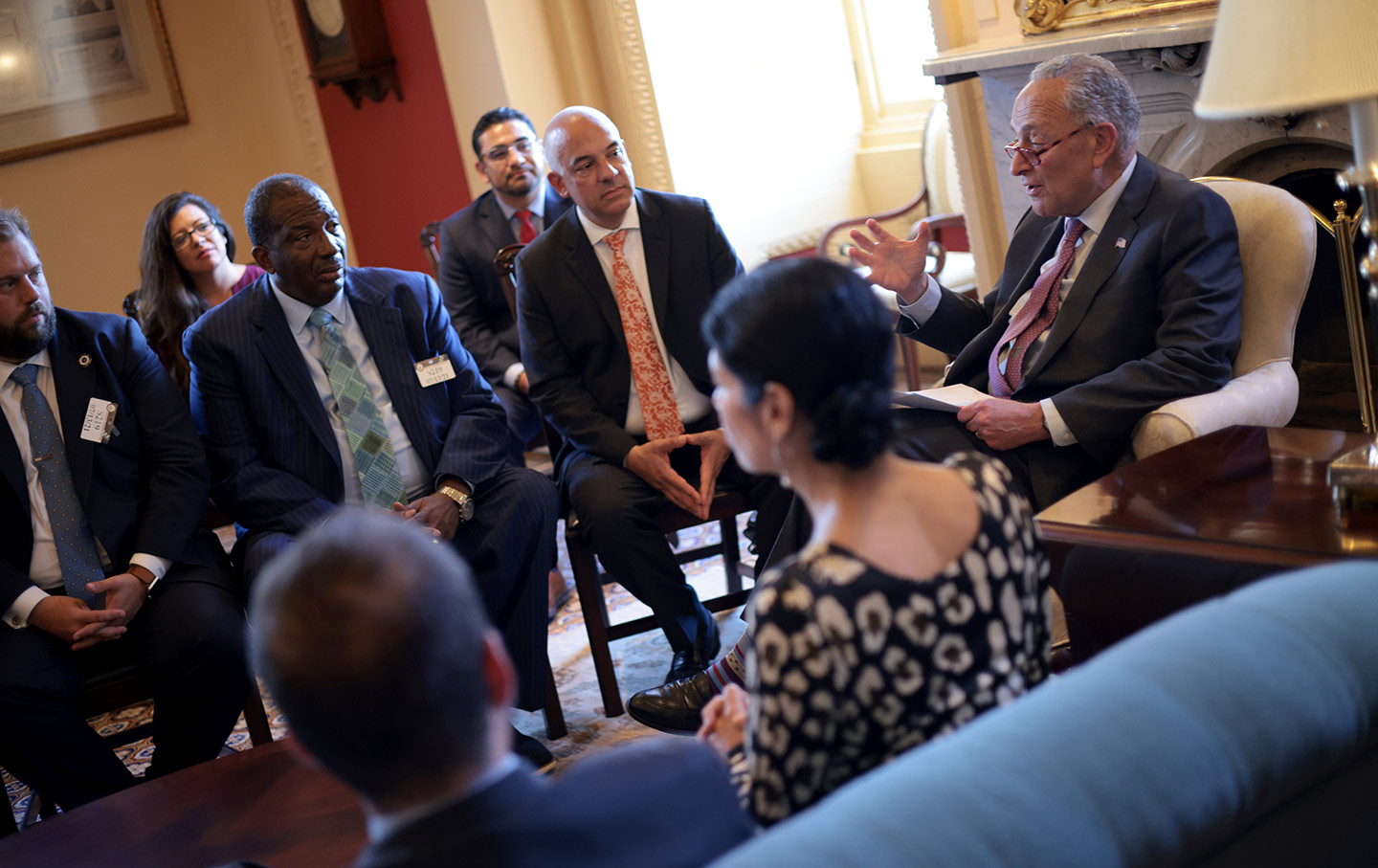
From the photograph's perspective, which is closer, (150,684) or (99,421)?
(150,684)

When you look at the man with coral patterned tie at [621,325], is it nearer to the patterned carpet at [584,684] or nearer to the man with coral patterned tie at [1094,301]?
the patterned carpet at [584,684]

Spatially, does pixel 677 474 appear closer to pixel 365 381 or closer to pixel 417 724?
pixel 365 381

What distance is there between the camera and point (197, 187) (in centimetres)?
662

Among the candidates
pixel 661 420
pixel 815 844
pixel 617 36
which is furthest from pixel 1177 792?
pixel 617 36

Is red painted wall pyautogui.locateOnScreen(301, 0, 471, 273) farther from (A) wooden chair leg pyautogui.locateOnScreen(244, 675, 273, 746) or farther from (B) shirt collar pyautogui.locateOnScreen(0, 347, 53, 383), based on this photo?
(A) wooden chair leg pyautogui.locateOnScreen(244, 675, 273, 746)

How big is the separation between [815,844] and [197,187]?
21.8 ft

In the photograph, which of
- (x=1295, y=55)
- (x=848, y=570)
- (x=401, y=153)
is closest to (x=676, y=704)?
(x=848, y=570)

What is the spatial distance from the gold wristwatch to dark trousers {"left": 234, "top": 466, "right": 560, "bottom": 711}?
35 mm

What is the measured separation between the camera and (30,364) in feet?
9.12

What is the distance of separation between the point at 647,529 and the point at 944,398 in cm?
76

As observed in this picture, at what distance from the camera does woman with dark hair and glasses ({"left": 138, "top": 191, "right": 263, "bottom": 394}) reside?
3709 mm

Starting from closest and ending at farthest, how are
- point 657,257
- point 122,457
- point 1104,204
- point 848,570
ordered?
point 848,570 < point 1104,204 < point 122,457 < point 657,257

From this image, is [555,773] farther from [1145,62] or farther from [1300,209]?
[1145,62]

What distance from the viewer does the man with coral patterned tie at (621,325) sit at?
297 centimetres
